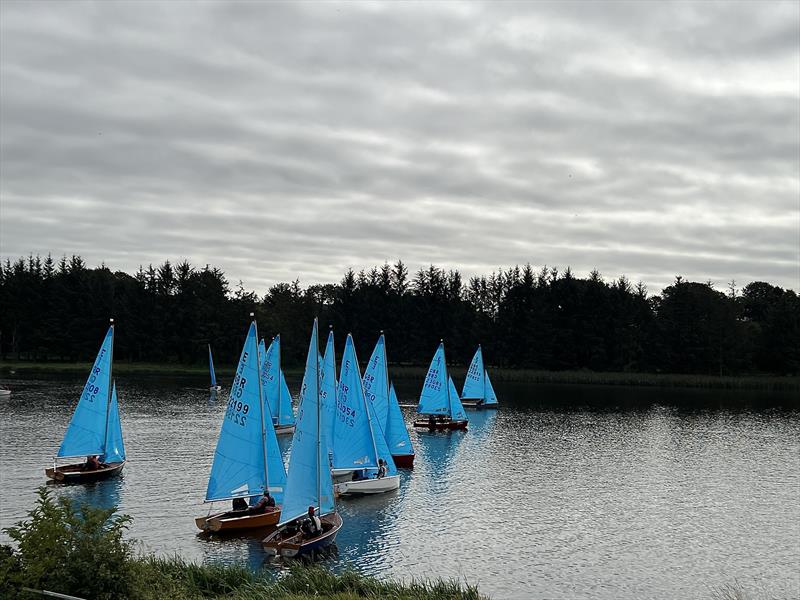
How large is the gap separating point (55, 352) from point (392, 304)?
2262 inches

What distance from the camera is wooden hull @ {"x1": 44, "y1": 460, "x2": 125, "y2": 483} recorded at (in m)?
39.3

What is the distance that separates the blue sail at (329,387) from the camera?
110 feet

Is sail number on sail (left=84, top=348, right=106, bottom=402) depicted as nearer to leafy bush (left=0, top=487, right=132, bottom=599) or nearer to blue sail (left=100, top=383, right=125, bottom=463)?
blue sail (left=100, top=383, right=125, bottom=463)

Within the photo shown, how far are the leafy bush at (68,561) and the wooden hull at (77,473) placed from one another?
24319 mm

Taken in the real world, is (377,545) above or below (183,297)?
below

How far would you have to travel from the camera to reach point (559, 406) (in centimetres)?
8569

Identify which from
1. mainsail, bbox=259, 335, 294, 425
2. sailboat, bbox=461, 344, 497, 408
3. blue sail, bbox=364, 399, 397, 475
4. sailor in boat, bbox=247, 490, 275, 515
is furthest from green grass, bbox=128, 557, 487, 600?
sailboat, bbox=461, 344, 497, 408

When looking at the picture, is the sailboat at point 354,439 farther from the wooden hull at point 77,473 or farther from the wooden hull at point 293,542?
the wooden hull at point 77,473

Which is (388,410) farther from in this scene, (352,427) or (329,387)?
(329,387)

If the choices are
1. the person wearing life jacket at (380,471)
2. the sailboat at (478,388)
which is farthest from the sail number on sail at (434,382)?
the person wearing life jacket at (380,471)

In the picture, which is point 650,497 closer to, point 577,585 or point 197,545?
point 577,585

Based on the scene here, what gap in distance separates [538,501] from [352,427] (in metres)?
10.2

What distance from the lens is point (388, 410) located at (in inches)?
1853

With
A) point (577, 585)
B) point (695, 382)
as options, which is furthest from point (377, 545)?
point (695, 382)
